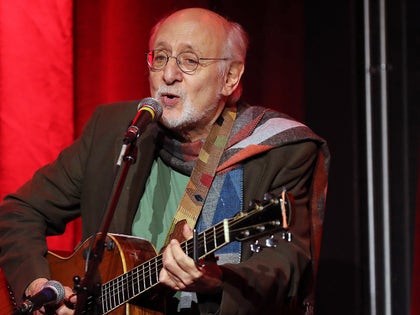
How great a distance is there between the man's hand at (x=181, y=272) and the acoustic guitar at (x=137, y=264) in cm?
4

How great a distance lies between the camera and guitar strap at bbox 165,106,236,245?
311 cm

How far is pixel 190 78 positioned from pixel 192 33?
18cm

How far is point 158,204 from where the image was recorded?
10.8 ft

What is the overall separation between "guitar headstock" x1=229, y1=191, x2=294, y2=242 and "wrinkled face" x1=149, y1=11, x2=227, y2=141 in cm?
81

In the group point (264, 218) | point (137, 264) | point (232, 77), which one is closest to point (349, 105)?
point (232, 77)

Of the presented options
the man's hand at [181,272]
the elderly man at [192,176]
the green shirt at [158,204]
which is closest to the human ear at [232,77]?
the elderly man at [192,176]

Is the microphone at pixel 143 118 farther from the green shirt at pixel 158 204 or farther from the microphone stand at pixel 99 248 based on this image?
the green shirt at pixel 158 204

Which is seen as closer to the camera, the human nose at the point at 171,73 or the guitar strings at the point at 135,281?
the guitar strings at the point at 135,281

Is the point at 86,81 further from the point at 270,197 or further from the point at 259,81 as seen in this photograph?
the point at 270,197

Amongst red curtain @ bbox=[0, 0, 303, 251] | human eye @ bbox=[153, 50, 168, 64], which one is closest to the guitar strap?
human eye @ bbox=[153, 50, 168, 64]

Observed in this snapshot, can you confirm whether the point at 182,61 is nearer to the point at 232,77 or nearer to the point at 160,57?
the point at 160,57

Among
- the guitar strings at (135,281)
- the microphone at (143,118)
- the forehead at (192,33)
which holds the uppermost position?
the forehead at (192,33)

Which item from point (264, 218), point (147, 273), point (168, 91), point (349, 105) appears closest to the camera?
point (264, 218)

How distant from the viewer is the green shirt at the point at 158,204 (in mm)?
3236
